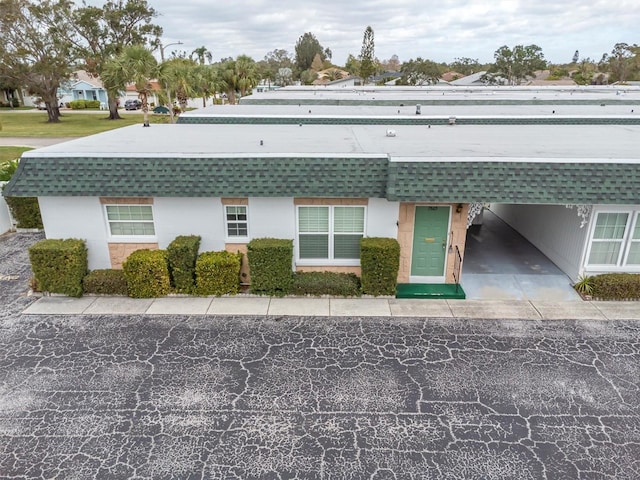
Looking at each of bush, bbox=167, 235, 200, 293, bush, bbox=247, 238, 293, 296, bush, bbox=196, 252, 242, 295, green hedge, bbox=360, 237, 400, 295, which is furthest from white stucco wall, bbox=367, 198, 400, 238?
bush, bbox=167, 235, 200, 293

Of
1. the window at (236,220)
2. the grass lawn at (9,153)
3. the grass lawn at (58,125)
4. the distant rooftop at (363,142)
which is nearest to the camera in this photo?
the distant rooftop at (363,142)

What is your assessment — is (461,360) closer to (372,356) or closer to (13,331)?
(372,356)

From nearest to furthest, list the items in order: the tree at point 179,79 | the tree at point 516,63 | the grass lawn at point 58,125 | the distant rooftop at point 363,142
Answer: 1. the distant rooftop at point 363,142
2. the tree at point 179,79
3. the grass lawn at point 58,125
4. the tree at point 516,63

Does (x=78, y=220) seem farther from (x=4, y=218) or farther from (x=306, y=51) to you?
(x=306, y=51)

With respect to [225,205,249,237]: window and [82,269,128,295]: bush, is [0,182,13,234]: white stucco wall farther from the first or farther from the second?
[225,205,249,237]: window

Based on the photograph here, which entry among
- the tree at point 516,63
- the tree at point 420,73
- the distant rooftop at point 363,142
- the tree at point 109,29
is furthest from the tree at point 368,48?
the distant rooftop at point 363,142

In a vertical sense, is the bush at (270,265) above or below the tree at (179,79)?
below

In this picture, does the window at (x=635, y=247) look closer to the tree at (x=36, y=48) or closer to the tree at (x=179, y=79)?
the tree at (x=179, y=79)
